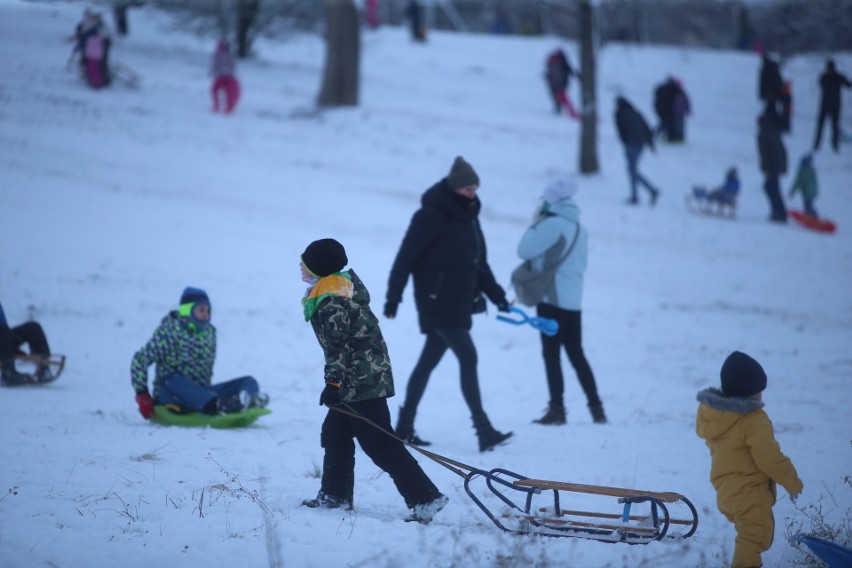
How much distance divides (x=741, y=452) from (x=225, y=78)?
18134 mm

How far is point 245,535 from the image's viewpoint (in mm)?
4297

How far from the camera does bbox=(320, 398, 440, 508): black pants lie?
15.1ft

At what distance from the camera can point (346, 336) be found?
4559 millimetres

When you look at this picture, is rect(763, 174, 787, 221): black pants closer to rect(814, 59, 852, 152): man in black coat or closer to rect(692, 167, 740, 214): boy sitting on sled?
rect(692, 167, 740, 214): boy sitting on sled

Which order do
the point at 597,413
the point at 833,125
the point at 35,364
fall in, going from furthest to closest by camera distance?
the point at 833,125 < the point at 35,364 < the point at 597,413

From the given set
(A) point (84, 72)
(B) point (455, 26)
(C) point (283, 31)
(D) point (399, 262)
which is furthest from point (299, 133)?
(B) point (455, 26)

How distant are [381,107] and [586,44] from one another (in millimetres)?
6745

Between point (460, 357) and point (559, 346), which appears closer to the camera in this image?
point (460, 357)

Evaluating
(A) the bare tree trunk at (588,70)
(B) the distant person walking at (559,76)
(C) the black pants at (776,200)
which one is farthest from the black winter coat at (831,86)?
(A) the bare tree trunk at (588,70)

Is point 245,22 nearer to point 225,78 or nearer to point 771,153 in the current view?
point 225,78

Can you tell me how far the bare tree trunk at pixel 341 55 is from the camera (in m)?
21.5

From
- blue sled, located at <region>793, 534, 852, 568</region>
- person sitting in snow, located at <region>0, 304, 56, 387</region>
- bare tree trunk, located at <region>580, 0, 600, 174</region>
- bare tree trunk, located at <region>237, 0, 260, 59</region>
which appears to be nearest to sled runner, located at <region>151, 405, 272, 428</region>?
person sitting in snow, located at <region>0, 304, 56, 387</region>

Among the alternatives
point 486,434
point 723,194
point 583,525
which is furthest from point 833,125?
point 583,525

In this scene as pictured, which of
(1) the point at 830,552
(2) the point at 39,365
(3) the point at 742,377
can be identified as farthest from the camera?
(2) the point at 39,365
